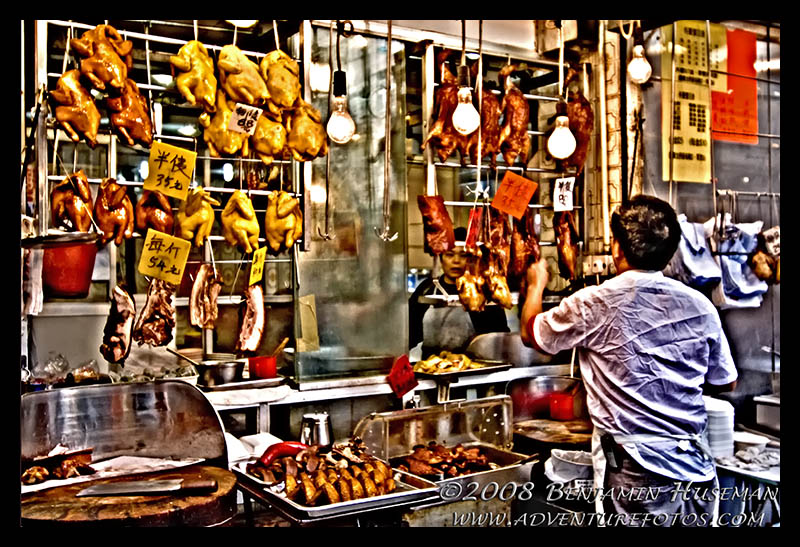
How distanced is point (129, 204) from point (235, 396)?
1.24m

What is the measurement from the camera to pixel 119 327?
415cm

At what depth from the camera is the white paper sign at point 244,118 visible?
426 centimetres

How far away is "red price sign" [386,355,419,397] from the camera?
16.5ft

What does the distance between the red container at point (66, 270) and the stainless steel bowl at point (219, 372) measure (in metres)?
0.99

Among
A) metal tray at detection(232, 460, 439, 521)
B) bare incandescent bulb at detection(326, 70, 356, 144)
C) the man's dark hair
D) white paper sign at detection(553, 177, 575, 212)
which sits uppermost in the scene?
bare incandescent bulb at detection(326, 70, 356, 144)

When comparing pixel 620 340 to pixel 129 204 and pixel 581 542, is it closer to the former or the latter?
pixel 581 542

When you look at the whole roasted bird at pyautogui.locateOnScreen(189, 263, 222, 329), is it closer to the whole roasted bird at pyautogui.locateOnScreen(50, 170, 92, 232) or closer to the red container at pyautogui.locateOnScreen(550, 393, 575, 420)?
the whole roasted bird at pyautogui.locateOnScreen(50, 170, 92, 232)

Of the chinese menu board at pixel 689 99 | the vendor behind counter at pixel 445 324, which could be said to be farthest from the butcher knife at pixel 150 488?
the chinese menu board at pixel 689 99

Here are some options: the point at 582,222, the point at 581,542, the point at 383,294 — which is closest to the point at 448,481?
the point at 581,542

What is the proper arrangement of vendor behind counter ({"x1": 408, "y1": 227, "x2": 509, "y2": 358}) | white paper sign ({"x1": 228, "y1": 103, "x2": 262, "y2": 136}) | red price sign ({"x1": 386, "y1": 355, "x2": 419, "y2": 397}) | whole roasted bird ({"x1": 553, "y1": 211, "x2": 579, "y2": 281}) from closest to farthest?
white paper sign ({"x1": 228, "y1": 103, "x2": 262, "y2": 136}) → red price sign ({"x1": 386, "y1": 355, "x2": 419, "y2": 397}) → whole roasted bird ({"x1": 553, "y1": 211, "x2": 579, "y2": 281}) → vendor behind counter ({"x1": 408, "y1": 227, "x2": 509, "y2": 358})

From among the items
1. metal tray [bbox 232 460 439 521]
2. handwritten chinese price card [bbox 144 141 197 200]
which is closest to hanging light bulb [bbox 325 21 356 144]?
handwritten chinese price card [bbox 144 141 197 200]

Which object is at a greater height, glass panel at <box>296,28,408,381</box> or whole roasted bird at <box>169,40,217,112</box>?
whole roasted bird at <box>169,40,217,112</box>

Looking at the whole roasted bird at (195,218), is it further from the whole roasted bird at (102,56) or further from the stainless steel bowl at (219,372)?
the stainless steel bowl at (219,372)

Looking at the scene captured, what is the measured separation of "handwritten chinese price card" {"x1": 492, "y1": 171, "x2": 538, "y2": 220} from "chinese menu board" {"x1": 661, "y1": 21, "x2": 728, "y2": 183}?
3.53 feet
